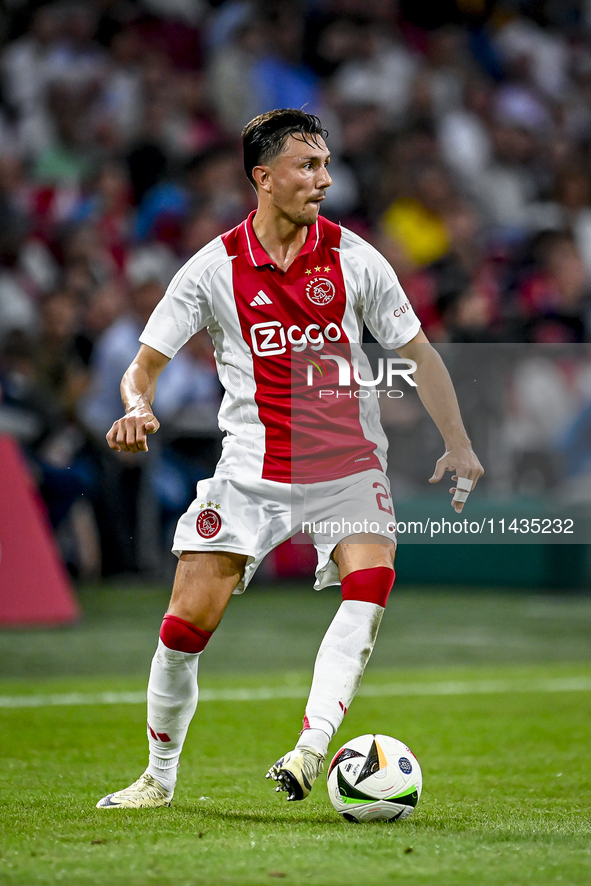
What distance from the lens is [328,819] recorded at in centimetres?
417

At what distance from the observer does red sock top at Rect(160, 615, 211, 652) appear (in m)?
4.21

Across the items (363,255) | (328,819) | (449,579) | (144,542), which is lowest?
(449,579)

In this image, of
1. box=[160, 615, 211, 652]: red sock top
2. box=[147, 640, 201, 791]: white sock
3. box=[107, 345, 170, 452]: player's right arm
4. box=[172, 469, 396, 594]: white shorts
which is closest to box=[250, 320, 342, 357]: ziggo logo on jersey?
box=[107, 345, 170, 452]: player's right arm

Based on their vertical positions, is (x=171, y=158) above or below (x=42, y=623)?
above

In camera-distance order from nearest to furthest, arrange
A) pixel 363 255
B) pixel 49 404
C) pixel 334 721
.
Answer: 1. pixel 334 721
2. pixel 363 255
3. pixel 49 404

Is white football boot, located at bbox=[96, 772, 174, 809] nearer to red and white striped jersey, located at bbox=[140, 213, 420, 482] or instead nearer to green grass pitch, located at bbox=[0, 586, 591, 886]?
green grass pitch, located at bbox=[0, 586, 591, 886]

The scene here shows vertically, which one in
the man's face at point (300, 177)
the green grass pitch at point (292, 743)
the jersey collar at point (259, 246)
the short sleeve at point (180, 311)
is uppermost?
the man's face at point (300, 177)

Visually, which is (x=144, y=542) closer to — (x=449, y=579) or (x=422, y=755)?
(x=449, y=579)

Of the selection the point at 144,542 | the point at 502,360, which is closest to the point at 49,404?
the point at 144,542

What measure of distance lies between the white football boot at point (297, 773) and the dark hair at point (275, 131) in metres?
1.94

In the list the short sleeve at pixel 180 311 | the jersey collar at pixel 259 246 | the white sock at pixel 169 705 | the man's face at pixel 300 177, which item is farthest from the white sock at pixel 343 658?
the man's face at pixel 300 177

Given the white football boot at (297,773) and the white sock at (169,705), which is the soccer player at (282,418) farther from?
the white football boot at (297,773)

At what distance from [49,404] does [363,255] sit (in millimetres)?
6318

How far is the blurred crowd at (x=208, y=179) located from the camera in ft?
35.3
